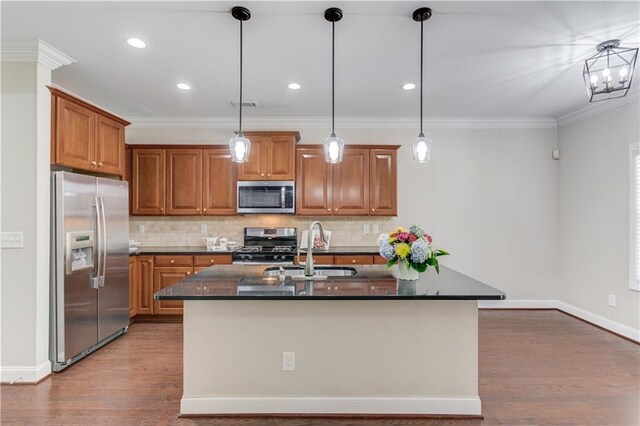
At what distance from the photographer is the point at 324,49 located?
2889mm

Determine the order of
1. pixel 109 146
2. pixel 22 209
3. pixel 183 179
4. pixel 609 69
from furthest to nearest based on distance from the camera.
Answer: pixel 183 179 → pixel 109 146 → pixel 22 209 → pixel 609 69

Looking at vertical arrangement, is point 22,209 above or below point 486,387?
above

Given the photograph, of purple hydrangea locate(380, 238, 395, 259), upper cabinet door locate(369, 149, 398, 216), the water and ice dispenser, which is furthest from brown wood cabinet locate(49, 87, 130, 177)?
upper cabinet door locate(369, 149, 398, 216)

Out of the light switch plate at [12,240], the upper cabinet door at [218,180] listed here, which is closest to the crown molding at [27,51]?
the light switch plate at [12,240]

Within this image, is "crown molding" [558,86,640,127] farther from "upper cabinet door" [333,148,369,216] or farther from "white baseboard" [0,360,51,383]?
"white baseboard" [0,360,51,383]

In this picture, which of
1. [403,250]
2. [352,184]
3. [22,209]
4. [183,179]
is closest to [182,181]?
[183,179]

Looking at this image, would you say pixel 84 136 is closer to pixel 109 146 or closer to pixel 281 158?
pixel 109 146

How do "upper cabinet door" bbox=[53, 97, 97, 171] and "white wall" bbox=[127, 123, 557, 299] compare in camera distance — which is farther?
"white wall" bbox=[127, 123, 557, 299]

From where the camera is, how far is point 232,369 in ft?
7.64

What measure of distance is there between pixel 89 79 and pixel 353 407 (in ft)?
12.7

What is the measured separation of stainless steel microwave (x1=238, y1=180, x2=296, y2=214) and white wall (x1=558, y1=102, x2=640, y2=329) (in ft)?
12.1

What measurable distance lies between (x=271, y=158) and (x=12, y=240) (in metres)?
2.71

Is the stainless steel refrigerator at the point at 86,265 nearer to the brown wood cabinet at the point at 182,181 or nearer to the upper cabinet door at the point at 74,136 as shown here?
the upper cabinet door at the point at 74,136

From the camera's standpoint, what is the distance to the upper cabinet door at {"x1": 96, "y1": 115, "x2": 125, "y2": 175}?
3.53 m
